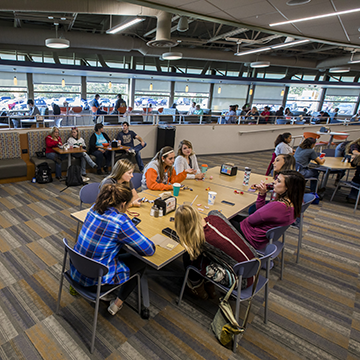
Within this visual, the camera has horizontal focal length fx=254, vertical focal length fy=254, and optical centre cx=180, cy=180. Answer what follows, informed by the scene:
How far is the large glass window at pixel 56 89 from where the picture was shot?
12031 millimetres

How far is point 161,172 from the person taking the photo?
3529mm

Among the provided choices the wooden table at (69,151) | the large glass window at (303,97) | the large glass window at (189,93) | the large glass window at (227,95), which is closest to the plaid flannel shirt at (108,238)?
the wooden table at (69,151)

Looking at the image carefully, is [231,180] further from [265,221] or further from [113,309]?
[113,309]

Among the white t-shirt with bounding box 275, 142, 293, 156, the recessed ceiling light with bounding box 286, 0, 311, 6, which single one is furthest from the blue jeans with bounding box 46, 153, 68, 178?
the recessed ceiling light with bounding box 286, 0, 311, 6

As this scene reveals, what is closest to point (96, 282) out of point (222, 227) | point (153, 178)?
point (222, 227)

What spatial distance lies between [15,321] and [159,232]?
1.50 m

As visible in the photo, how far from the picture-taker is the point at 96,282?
1.99 m

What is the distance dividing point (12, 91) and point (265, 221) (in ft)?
42.3

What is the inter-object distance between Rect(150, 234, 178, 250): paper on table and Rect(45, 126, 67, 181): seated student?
4.34 metres

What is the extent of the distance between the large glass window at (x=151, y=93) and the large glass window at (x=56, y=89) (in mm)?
3150

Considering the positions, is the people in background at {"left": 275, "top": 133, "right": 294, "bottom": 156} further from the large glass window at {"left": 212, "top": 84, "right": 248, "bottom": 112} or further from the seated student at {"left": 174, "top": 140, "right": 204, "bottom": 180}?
the large glass window at {"left": 212, "top": 84, "right": 248, "bottom": 112}

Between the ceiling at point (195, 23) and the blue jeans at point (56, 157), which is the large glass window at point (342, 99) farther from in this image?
the blue jeans at point (56, 157)

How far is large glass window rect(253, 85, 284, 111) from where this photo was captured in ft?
54.5

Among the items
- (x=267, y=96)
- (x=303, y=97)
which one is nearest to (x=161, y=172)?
(x=267, y=96)
